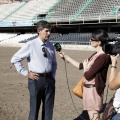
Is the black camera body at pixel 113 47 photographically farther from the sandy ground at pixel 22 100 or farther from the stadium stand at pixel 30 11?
the stadium stand at pixel 30 11

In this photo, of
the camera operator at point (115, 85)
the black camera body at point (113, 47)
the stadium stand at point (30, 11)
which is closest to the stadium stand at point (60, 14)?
the stadium stand at point (30, 11)

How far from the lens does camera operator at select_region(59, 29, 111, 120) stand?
11.4 feet

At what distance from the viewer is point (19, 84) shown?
918cm

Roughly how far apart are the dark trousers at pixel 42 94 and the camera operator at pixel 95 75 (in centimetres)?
54

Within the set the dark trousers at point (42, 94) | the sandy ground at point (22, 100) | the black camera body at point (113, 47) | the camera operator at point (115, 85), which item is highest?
the black camera body at point (113, 47)

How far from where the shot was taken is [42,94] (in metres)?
3.94

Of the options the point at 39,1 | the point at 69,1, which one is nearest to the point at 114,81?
the point at 69,1

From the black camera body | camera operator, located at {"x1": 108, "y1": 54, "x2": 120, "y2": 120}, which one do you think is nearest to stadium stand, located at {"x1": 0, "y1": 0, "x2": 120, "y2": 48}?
the black camera body

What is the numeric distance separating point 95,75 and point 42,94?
2.85 feet

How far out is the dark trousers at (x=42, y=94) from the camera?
12.5 ft

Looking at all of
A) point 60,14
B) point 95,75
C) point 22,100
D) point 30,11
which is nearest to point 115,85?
point 95,75

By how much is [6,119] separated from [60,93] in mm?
2648

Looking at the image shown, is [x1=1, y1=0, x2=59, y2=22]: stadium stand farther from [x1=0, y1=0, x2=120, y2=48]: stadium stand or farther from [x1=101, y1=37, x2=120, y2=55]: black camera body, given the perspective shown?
[x1=101, y1=37, x2=120, y2=55]: black camera body

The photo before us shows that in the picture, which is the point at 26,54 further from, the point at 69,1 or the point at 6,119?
the point at 69,1
